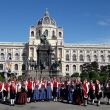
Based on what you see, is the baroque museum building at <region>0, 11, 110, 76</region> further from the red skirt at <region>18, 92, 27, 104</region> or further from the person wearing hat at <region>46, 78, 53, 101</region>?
the red skirt at <region>18, 92, 27, 104</region>

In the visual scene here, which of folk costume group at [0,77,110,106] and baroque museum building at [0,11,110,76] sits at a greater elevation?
baroque museum building at [0,11,110,76]

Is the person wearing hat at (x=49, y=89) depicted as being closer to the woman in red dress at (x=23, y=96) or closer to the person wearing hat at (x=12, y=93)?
the woman in red dress at (x=23, y=96)

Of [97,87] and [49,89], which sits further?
[49,89]

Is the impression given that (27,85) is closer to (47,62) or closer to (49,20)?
(47,62)

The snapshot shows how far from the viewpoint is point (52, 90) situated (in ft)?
60.2

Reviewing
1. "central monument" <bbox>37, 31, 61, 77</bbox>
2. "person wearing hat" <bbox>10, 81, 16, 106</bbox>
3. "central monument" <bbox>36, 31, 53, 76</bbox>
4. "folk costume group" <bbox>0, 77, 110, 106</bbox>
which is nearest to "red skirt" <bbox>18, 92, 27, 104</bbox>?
"folk costume group" <bbox>0, 77, 110, 106</bbox>

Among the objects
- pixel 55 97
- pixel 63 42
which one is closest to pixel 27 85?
pixel 55 97

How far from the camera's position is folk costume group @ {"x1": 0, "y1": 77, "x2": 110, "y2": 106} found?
1617cm

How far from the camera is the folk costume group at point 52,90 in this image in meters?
16.2

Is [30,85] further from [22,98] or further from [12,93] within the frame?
[12,93]

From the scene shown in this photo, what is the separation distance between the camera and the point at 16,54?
10431 cm

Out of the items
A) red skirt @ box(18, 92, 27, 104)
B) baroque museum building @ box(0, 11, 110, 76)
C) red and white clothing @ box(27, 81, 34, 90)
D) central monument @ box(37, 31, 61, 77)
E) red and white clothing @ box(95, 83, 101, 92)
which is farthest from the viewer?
baroque museum building @ box(0, 11, 110, 76)

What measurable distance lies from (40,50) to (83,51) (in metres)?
69.2

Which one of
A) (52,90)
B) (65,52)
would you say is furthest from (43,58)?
(65,52)
